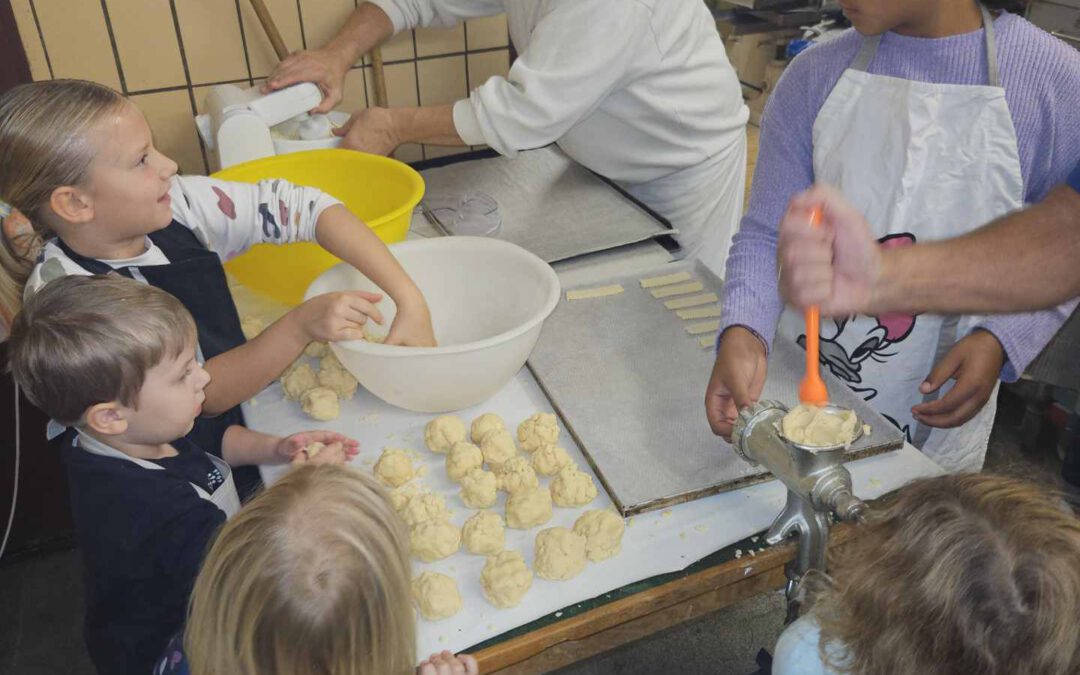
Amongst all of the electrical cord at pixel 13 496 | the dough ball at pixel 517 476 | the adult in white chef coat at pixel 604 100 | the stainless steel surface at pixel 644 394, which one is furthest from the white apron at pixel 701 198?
the electrical cord at pixel 13 496

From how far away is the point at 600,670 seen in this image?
185 cm

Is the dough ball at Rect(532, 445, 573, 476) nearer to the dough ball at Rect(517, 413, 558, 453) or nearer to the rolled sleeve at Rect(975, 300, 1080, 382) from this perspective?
the dough ball at Rect(517, 413, 558, 453)

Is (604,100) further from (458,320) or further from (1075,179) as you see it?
(1075,179)

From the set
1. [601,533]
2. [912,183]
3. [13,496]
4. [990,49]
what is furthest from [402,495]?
[13,496]

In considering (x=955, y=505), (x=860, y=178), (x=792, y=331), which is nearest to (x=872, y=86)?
(x=860, y=178)

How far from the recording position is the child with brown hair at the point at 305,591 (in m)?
0.71

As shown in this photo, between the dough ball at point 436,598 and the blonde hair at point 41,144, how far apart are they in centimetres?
66

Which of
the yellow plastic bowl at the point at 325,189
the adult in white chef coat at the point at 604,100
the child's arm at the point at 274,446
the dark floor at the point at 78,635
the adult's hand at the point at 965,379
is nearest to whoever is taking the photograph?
the child's arm at the point at 274,446

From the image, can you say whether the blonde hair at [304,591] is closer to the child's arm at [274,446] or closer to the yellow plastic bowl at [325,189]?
the child's arm at [274,446]

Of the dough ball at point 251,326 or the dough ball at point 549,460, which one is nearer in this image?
the dough ball at point 549,460

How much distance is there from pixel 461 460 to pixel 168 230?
574 mm

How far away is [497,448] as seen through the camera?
105cm

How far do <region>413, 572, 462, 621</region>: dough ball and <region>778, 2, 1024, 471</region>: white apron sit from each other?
755 mm

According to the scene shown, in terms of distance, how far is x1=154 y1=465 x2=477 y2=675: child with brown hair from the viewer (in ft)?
2.33
